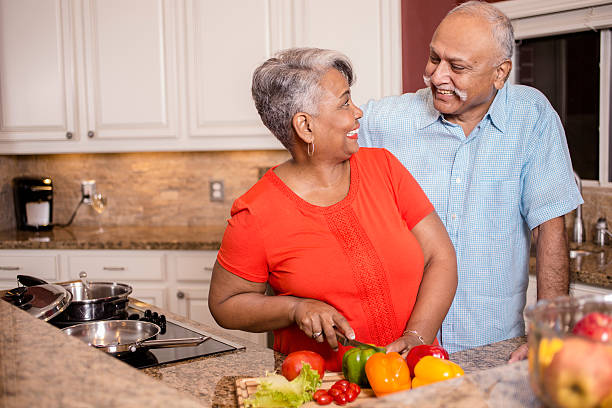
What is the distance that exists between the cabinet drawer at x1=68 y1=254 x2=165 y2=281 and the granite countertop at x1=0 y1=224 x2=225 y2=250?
0.20ft

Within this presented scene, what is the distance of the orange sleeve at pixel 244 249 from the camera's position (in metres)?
1.54

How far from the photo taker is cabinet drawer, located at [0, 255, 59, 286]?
11.8 ft

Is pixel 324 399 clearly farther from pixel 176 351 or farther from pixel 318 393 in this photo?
pixel 176 351

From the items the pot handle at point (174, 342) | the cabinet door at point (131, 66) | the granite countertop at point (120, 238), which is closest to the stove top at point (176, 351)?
the pot handle at point (174, 342)

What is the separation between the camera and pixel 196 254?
137 inches

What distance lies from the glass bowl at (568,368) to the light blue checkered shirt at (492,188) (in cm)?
126

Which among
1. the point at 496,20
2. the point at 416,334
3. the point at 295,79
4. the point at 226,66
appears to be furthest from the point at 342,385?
the point at 226,66

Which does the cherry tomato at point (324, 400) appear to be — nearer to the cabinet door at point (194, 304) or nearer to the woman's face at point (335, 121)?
the woman's face at point (335, 121)

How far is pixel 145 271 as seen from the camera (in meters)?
3.52

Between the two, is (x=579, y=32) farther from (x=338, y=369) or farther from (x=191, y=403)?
(x=191, y=403)

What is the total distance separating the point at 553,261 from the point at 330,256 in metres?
0.71

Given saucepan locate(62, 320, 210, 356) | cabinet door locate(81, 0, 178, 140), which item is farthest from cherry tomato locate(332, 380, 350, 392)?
cabinet door locate(81, 0, 178, 140)

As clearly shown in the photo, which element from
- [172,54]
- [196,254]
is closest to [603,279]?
[196,254]

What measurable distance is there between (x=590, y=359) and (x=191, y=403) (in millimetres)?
375
